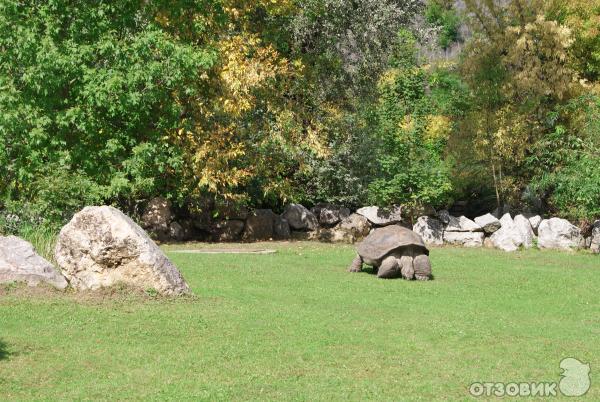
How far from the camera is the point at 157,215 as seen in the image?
24.0m

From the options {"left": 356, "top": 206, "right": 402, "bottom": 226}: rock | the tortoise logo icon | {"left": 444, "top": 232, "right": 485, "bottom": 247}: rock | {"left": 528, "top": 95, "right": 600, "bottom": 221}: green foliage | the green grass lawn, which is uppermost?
{"left": 528, "top": 95, "right": 600, "bottom": 221}: green foliage

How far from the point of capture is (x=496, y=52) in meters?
27.1

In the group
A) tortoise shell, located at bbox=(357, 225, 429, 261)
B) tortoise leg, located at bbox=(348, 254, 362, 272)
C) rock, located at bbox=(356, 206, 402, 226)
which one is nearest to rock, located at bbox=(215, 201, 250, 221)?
rock, located at bbox=(356, 206, 402, 226)

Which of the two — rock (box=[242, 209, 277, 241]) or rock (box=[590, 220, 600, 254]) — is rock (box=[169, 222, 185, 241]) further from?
rock (box=[590, 220, 600, 254])

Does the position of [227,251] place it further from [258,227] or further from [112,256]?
[112,256]

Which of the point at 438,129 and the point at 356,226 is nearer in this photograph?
the point at 356,226

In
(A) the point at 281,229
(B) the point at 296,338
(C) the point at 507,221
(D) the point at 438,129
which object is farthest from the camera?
(D) the point at 438,129

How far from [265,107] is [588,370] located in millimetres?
17431

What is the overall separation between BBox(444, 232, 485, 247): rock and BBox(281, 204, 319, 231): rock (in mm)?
4159

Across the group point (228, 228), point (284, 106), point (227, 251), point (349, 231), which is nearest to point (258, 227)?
point (228, 228)

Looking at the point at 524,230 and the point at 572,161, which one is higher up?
the point at 572,161

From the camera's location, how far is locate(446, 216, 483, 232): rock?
2450 centimetres

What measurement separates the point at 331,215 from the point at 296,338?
638 inches

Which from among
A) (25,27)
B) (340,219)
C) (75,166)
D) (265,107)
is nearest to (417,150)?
(340,219)
